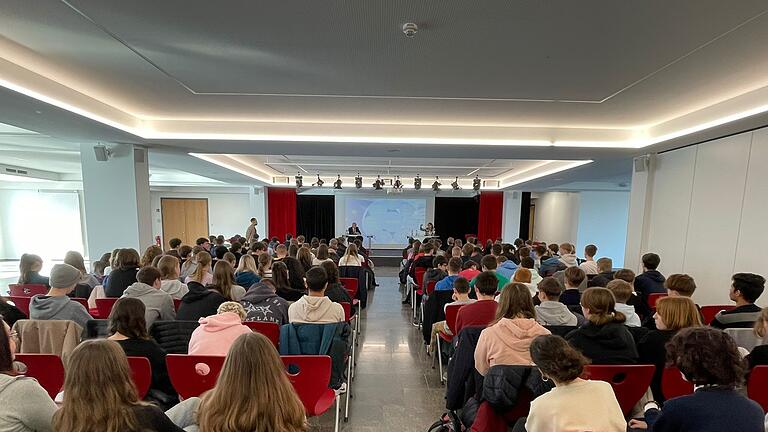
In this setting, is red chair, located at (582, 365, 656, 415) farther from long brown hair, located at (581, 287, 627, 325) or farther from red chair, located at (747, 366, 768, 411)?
red chair, located at (747, 366, 768, 411)

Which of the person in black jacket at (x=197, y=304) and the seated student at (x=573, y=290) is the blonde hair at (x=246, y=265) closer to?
the person in black jacket at (x=197, y=304)

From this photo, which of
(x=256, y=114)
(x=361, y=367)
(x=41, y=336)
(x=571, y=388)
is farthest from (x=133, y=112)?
(x=571, y=388)

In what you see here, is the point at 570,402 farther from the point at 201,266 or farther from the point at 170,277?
the point at 170,277

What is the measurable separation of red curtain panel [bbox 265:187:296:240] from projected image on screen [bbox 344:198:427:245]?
2372mm

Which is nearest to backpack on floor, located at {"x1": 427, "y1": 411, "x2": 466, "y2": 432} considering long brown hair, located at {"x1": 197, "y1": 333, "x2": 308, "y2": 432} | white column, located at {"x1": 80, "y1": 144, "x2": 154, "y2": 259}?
long brown hair, located at {"x1": 197, "y1": 333, "x2": 308, "y2": 432}

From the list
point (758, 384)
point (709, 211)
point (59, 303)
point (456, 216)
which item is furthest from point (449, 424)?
point (456, 216)

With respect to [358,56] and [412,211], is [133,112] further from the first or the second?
[412,211]

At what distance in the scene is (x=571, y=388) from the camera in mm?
1427

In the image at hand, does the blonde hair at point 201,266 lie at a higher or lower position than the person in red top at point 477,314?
higher

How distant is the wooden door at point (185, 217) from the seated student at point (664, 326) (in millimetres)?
16315

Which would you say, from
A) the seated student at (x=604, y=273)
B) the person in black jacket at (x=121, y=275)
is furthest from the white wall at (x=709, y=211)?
the person in black jacket at (x=121, y=275)

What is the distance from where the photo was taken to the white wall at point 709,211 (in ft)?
12.5

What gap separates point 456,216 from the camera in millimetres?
15953

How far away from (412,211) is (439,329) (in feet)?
36.7
